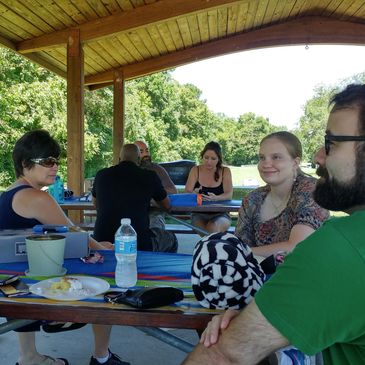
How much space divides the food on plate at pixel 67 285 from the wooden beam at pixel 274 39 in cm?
644

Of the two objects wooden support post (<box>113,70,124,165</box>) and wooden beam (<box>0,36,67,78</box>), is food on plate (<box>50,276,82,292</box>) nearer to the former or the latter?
wooden beam (<box>0,36,67,78</box>)

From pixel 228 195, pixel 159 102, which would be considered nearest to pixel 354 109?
pixel 228 195

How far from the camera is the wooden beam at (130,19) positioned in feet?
16.0

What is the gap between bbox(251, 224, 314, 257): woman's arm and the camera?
6.34ft

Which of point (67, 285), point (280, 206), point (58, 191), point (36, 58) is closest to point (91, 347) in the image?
point (67, 285)

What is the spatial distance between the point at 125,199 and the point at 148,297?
1650mm

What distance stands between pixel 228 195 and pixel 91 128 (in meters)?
12.4

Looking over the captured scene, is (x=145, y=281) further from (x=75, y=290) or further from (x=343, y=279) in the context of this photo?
(x=343, y=279)

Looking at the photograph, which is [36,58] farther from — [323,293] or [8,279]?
[323,293]

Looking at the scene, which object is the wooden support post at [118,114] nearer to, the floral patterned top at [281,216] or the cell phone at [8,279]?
the floral patterned top at [281,216]

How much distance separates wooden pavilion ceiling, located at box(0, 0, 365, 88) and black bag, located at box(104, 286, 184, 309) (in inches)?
166

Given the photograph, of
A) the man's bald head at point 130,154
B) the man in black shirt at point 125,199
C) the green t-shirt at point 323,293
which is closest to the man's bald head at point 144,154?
the man's bald head at point 130,154

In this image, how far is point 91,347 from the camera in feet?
8.50

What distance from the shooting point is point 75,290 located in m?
1.41
